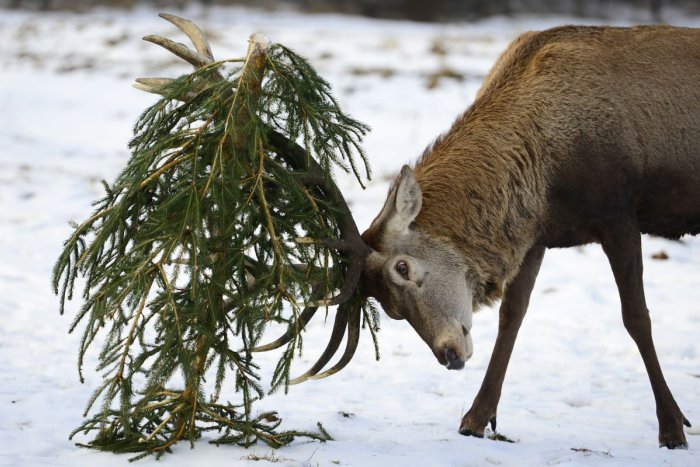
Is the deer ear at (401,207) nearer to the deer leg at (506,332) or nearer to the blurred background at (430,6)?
the deer leg at (506,332)

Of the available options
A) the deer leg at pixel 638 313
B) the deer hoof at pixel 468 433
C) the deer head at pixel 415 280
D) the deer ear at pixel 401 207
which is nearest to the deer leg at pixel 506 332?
the deer hoof at pixel 468 433

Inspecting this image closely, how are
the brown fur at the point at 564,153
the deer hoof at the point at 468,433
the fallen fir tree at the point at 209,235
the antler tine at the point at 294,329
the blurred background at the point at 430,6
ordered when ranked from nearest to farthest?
the fallen fir tree at the point at 209,235
the antler tine at the point at 294,329
the brown fur at the point at 564,153
the deer hoof at the point at 468,433
the blurred background at the point at 430,6

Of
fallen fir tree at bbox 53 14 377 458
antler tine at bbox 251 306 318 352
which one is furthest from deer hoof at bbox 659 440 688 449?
antler tine at bbox 251 306 318 352

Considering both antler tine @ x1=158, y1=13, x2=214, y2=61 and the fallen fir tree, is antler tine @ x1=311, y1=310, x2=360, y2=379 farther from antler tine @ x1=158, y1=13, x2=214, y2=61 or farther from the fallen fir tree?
antler tine @ x1=158, y1=13, x2=214, y2=61

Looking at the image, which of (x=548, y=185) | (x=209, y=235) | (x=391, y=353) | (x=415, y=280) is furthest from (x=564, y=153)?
(x=391, y=353)

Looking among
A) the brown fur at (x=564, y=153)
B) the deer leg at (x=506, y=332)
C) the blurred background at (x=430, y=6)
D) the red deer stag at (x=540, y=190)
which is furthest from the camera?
the blurred background at (x=430, y=6)

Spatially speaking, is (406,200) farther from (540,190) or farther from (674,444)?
(674,444)

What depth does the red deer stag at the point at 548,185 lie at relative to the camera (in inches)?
200

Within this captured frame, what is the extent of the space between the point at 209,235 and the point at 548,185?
2028 millimetres

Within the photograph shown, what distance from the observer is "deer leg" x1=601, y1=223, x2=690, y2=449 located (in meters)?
5.40

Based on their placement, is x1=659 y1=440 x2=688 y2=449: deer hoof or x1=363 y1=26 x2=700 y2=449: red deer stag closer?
x1=363 y1=26 x2=700 y2=449: red deer stag

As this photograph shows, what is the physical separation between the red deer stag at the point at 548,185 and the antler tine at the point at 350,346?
19cm

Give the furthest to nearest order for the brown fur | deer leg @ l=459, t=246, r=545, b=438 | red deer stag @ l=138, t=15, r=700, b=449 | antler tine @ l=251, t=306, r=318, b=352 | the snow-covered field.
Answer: deer leg @ l=459, t=246, r=545, b=438
the brown fur
red deer stag @ l=138, t=15, r=700, b=449
the snow-covered field
antler tine @ l=251, t=306, r=318, b=352

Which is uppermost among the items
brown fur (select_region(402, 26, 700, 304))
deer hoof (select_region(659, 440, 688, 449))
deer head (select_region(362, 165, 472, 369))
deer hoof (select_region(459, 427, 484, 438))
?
brown fur (select_region(402, 26, 700, 304))
